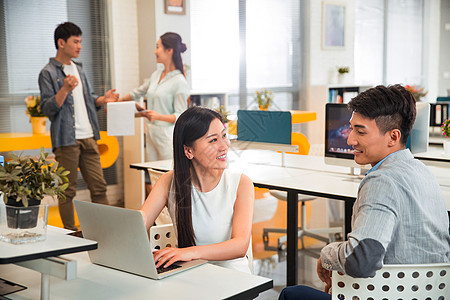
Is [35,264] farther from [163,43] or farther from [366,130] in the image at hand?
[163,43]

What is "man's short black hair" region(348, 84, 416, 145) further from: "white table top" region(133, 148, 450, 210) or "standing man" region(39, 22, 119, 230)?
"standing man" region(39, 22, 119, 230)

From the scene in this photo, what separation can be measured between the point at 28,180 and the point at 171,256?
42 cm

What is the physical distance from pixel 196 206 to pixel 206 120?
0.92 ft

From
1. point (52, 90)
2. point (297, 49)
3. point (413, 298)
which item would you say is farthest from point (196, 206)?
point (297, 49)

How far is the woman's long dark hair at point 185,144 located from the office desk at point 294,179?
0.84 meters

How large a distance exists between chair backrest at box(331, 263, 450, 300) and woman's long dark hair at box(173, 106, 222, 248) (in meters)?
0.61

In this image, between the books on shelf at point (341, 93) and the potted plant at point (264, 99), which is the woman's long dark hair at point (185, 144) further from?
the books on shelf at point (341, 93)

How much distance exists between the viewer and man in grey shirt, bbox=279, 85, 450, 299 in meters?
1.35

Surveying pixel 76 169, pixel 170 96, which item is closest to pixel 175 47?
pixel 170 96

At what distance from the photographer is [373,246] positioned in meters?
1.33

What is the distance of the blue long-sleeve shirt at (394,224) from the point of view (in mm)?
1342

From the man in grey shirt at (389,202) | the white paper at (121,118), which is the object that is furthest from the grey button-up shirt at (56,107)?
the man in grey shirt at (389,202)

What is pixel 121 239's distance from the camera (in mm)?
1379

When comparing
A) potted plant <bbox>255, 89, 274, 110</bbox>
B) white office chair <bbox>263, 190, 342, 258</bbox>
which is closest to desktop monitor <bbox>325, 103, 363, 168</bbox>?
white office chair <bbox>263, 190, 342, 258</bbox>
